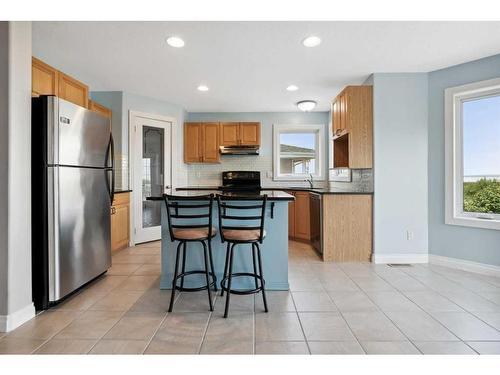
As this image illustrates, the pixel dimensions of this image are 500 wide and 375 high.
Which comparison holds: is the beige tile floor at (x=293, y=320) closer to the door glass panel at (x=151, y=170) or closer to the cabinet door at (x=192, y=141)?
the door glass panel at (x=151, y=170)

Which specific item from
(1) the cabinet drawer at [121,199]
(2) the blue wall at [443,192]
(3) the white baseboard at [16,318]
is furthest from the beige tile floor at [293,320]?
(1) the cabinet drawer at [121,199]

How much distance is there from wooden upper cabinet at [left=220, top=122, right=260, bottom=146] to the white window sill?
3.36 metres

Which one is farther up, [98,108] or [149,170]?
[98,108]

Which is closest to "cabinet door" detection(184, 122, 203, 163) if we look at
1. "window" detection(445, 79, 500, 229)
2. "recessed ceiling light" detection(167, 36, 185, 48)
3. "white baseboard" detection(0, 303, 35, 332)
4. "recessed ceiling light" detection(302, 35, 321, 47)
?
"recessed ceiling light" detection(167, 36, 185, 48)

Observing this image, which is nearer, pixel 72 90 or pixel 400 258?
pixel 72 90

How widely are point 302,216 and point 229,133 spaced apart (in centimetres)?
210

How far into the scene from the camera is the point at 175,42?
2881 millimetres

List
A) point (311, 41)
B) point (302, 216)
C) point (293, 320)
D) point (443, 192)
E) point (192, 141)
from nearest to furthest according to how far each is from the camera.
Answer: point (293, 320)
point (311, 41)
point (443, 192)
point (302, 216)
point (192, 141)

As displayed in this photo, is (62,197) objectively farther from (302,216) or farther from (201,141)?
(302,216)

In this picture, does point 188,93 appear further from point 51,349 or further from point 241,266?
point 51,349

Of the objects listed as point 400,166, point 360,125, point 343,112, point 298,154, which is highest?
point 343,112

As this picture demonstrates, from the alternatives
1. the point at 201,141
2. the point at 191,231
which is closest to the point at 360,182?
the point at 191,231

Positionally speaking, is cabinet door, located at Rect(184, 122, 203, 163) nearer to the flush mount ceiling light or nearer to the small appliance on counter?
the small appliance on counter
